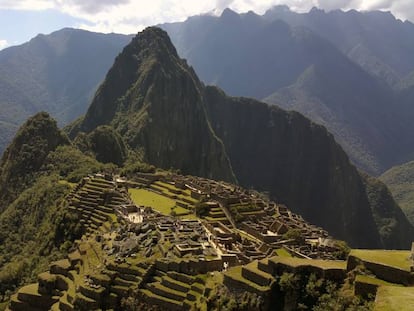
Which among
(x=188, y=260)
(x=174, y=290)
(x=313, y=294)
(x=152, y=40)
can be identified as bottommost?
(x=174, y=290)

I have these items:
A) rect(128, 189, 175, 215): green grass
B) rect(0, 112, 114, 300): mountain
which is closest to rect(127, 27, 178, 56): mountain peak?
rect(0, 112, 114, 300): mountain

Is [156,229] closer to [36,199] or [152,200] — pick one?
[152,200]

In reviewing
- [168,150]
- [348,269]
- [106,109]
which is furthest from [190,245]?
[106,109]

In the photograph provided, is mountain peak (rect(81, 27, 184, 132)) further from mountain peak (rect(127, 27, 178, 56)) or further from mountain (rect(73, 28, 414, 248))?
mountain (rect(73, 28, 414, 248))

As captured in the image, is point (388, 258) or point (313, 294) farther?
point (313, 294)

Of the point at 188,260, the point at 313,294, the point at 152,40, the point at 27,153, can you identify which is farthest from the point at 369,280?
the point at 152,40

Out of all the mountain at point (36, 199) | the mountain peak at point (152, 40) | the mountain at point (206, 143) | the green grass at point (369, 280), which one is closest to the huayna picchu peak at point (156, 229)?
the green grass at point (369, 280)

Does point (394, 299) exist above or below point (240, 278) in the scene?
above

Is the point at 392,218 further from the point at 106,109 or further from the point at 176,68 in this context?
the point at 106,109

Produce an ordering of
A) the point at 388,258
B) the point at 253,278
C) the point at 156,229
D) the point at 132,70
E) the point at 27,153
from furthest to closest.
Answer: the point at 132,70, the point at 27,153, the point at 156,229, the point at 253,278, the point at 388,258
